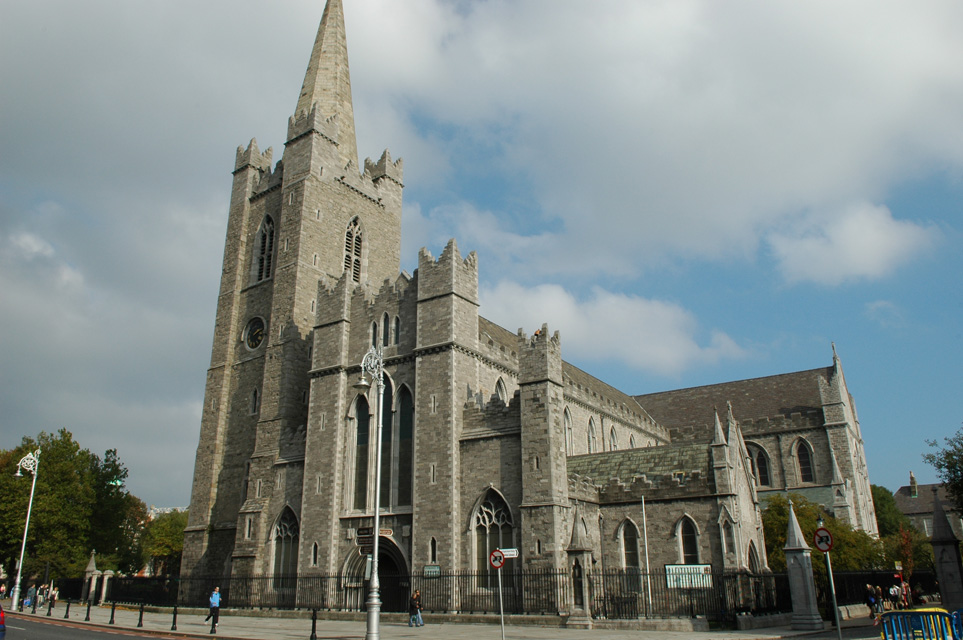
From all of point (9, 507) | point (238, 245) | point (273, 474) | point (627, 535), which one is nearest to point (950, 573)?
point (627, 535)

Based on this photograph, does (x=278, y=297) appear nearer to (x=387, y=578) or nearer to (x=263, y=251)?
(x=263, y=251)

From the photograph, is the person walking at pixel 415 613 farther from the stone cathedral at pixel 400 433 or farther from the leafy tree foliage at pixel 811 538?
the leafy tree foliage at pixel 811 538

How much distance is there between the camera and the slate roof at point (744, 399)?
4928 cm

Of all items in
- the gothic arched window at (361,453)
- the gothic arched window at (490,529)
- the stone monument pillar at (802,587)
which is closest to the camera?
the stone monument pillar at (802,587)

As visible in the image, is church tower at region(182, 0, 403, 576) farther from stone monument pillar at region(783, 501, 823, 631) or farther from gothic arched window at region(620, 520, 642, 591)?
stone monument pillar at region(783, 501, 823, 631)

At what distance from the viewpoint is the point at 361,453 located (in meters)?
31.1

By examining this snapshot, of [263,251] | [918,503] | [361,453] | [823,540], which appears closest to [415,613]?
[361,453]

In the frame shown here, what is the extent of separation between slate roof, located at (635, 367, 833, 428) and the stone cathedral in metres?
2.80

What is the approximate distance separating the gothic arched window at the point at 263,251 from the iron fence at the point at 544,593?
1737 centimetres

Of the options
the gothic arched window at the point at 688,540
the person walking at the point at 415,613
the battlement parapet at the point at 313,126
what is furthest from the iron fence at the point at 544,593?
the battlement parapet at the point at 313,126

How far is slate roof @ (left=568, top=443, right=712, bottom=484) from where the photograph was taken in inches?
1147

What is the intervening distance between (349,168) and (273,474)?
1884cm

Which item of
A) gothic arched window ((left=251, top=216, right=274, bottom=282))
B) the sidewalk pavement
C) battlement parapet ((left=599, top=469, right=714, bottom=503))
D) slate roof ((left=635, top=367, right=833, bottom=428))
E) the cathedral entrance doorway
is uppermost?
gothic arched window ((left=251, top=216, right=274, bottom=282))

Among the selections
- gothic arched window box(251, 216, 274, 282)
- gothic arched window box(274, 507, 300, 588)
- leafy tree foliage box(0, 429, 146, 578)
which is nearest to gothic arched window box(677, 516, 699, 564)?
gothic arched window box(274, 507, 300, 588)
